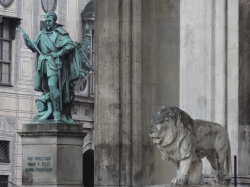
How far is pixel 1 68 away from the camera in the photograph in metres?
60.8

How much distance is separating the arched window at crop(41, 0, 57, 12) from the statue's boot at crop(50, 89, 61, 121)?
24573mm

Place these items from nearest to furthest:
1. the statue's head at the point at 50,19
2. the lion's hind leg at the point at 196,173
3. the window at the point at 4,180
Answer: the lion's hind leg at the point at 196,173, the statue's head at the point at 50,19, the window at the point at 4,180

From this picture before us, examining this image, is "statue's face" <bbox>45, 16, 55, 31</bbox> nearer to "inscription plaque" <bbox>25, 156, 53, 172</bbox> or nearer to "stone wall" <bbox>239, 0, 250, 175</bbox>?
"inscription plaque" <bbox>25, 156, 53, 172</bbox>

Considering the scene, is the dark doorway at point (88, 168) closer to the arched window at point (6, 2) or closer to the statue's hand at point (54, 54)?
the arched window at point (6, 2)

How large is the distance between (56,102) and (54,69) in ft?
2.99

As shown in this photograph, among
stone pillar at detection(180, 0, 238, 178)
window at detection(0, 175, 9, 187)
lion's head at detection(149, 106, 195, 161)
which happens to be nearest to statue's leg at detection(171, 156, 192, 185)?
lion's head at detection(149, 106, 195, 161)

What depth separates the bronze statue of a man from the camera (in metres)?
39.0

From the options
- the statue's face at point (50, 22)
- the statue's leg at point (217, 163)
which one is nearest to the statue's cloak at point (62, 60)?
the statue's face at point (50, 22)

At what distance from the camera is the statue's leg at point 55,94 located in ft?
127

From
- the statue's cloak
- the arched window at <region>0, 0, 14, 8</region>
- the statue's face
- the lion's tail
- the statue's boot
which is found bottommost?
the lion's tail

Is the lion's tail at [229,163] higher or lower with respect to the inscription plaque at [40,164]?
higher

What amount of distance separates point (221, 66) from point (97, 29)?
520 centimetres

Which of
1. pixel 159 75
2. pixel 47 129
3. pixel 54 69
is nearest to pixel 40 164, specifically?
pixel 47 129

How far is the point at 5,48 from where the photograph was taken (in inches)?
2403
